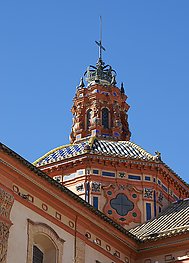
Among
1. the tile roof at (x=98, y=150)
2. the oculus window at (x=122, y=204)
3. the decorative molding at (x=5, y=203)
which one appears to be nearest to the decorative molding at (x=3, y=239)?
the decorative molding at (x=5, y=203)

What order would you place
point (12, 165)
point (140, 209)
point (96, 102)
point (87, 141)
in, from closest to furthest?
point (12, 165) → point (140, 209) → point (87, 141) → point (96, 102)

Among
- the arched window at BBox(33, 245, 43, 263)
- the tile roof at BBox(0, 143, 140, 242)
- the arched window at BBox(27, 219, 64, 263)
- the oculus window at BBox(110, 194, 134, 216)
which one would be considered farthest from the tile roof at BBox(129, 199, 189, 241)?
the arched window at BBox(33, 245, 43, 263)

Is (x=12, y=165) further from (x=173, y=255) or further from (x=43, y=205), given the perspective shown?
(x=173, y=255)

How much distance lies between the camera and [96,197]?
3338cm

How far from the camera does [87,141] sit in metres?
37.2

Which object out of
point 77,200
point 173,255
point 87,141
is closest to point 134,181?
point 87,141

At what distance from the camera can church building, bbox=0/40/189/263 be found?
887 inches

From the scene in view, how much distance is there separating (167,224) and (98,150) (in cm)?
701

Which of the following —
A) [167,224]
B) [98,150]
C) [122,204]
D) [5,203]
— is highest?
[98,150]

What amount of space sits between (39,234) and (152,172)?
40.5 ft

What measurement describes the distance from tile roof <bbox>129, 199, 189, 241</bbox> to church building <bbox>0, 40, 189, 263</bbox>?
0.18 feet

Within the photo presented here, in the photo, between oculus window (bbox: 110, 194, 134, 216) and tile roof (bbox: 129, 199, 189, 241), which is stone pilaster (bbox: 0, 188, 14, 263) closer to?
tile roof (bbox: 129, 199, 189, 241)

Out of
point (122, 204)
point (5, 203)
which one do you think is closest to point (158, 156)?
point (122, 204)

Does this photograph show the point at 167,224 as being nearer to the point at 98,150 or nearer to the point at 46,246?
the point at 98,150
